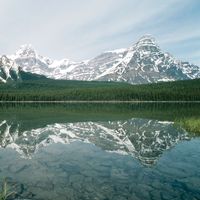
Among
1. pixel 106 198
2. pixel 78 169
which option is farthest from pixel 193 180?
pixel 78 169

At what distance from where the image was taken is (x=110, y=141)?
51125mm

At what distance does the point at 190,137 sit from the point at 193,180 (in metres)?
25.6

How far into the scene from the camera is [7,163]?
3516 cm

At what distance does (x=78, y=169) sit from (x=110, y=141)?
19.1m

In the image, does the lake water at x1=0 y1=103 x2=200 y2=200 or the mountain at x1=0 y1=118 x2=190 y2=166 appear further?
the mountain at x1=0 y1=118 x2=190 y2=166

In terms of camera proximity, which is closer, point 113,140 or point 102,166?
point 102,166

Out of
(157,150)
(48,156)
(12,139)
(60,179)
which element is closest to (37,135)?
(12,139)

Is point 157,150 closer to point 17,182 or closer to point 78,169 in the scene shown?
point 78,169

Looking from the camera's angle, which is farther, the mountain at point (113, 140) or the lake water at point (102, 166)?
the mountain at point (113, 140)

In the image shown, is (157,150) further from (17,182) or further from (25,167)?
(17,182)

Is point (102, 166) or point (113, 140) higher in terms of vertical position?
point (113, 140)

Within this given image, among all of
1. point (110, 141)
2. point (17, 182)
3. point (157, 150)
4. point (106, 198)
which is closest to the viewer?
point (106, 198)

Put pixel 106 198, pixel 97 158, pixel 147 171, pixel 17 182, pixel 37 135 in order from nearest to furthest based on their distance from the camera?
pixel 106 198, pixel 17 182, pixel 147 171, pixel 97 158, pixel 37 135

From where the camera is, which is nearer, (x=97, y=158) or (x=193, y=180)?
(x=193, y=180)
